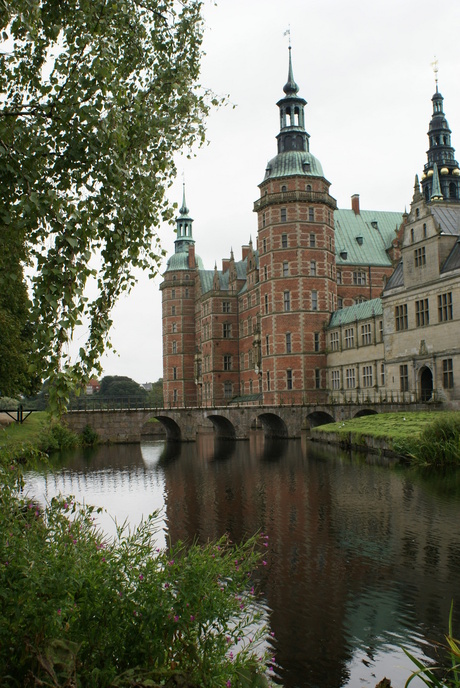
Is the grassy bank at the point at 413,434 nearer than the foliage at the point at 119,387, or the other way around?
the grassy bank at the point at 413,434

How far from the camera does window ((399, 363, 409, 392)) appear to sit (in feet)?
131

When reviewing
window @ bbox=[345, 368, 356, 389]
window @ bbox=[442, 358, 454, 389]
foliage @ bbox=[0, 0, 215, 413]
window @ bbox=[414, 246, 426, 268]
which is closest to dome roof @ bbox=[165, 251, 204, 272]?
window @ bbox=[345, 368, 356, 389]

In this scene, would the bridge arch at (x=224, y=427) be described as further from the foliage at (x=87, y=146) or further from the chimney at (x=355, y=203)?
the foliage at (x=87, y=146)

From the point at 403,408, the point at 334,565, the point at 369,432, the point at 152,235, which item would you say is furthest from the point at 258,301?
the point at 152,235

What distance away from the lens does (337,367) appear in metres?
50.9

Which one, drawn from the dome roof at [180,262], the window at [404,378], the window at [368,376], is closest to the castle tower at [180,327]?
the dome roof at [180,262]

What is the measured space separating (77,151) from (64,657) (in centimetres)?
402

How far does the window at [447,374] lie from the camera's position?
3572cm

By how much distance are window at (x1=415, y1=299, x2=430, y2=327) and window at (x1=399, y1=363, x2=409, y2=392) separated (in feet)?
9.79

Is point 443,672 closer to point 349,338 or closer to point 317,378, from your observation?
point 349,338

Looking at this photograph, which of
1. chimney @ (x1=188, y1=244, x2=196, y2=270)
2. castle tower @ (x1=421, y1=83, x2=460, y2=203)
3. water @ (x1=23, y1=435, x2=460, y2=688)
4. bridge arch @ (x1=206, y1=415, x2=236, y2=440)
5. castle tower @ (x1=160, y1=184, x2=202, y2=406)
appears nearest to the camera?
water @ (x1=23, y1=435, x2=460, y2=688)

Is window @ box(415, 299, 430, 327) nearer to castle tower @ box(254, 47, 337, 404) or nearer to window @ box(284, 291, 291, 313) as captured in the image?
castle tower @ box(254, 47, 337, 404)

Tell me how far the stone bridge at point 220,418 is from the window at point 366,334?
530 centimetres

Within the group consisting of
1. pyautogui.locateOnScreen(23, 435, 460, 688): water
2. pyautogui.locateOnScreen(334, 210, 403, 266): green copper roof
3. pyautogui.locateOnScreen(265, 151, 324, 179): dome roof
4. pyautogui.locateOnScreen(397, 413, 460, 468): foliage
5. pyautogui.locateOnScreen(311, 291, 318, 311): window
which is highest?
pyautogui.locateOnScreen(265, 151, 324, 179): dome roof
